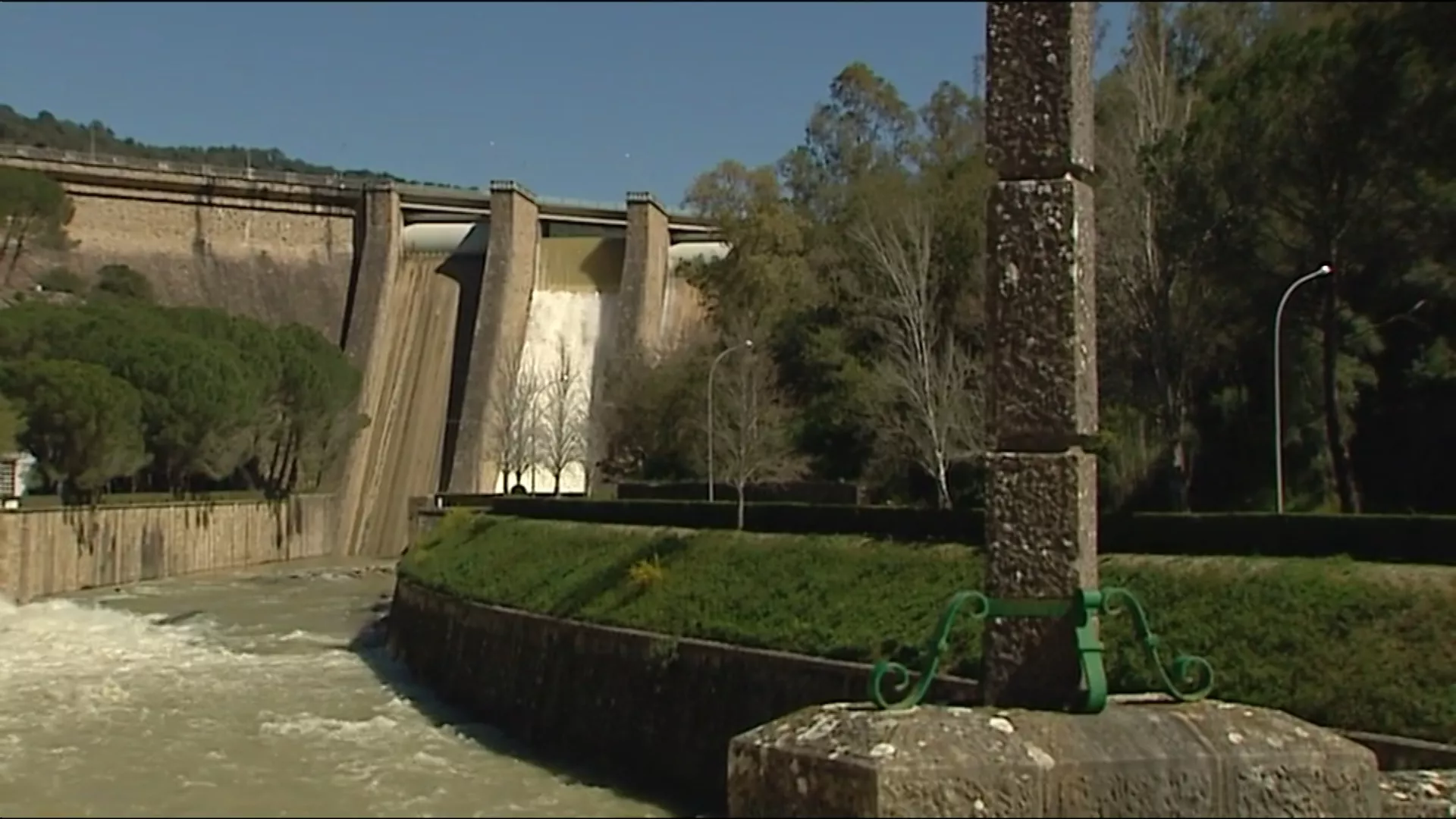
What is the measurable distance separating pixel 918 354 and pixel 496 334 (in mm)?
33437

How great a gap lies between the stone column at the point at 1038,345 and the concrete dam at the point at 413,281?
53678 mm

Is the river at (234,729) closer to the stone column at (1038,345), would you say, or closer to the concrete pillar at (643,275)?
the stone column at (1038,345)

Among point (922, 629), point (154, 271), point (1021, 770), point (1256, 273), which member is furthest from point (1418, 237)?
point (154, 271)

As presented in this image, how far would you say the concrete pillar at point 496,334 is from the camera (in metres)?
62.8

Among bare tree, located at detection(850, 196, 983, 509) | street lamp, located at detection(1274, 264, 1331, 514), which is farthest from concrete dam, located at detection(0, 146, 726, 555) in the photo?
street lamp, located at detection(1274, 264, 1331, 514)

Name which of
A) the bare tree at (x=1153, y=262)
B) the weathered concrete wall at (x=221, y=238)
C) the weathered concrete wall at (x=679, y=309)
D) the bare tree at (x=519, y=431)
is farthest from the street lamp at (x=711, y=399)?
the weathered concrete wall at (x=221, y=238)

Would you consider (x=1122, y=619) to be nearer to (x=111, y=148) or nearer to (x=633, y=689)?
(x=633, y=689)

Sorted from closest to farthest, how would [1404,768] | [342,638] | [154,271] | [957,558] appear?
1. [1404,768]
2. [957,558]
3. [342,638]
4. [154,271]

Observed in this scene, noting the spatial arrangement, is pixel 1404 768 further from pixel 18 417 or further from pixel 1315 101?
pixel 18 417

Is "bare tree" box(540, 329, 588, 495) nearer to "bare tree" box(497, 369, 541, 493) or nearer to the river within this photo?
"bare tree" box(497, 369, 541, 493)

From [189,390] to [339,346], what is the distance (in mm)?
17392

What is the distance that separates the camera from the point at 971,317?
3838 centimetres

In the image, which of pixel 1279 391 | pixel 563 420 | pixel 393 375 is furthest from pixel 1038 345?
pixel 393 375

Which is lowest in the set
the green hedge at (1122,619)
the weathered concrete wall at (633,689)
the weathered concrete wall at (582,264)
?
the weathered concrete wall at (633,689)
